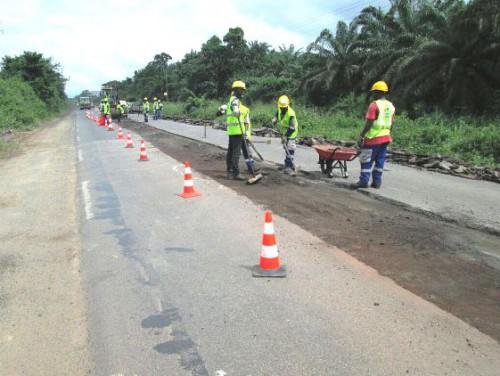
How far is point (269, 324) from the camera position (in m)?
3.51

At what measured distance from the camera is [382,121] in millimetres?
8250

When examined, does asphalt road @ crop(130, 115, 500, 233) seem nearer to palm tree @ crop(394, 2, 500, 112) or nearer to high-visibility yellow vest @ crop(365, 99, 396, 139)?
high-visibility yellow vest @ crop(365, 99, 396, 139)

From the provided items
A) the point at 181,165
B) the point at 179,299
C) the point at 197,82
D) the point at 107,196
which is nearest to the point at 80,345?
the point at 179,299

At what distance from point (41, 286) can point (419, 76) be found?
1788 cm

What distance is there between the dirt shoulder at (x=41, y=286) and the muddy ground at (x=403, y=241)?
3.07 meters

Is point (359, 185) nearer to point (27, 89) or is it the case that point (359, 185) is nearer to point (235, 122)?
point (235, 122)

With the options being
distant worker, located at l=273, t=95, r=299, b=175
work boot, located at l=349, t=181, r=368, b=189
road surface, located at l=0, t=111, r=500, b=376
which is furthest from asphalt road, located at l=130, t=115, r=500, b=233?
road surface, located at l=0, t=111, r=500, b=376

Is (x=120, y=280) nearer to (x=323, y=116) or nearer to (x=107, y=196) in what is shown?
(x=107, y=196)

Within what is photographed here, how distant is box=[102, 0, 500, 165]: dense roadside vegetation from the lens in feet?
46.6

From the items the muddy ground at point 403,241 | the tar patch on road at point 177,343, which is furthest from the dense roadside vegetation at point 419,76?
the tar patch on road at point 177,343

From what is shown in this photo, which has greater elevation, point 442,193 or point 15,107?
point 15,107

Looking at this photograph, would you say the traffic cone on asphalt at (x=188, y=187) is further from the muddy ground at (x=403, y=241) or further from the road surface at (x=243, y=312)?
the road surface at (x=243, y=312)

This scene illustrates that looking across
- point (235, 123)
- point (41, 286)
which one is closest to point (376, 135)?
point (235, 123)

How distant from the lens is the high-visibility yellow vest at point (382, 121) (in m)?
8.20
